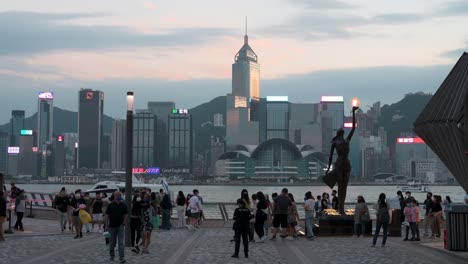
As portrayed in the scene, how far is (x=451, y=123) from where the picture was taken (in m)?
19.7

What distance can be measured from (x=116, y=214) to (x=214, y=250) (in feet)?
13.0

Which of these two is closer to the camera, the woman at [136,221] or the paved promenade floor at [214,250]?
the paved promenade floor at [214,250]

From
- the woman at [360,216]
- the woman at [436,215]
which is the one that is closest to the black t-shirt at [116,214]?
the woman at [360,216]

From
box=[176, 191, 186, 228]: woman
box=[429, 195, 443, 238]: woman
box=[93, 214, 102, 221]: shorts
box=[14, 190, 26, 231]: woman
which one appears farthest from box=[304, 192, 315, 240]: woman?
box=[14, 190, 26, 231]: woman

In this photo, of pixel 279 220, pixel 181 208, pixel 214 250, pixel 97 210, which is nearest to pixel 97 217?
pixel 97 210

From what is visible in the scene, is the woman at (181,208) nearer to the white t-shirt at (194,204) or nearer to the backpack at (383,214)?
the white t-shirt at (194,204)

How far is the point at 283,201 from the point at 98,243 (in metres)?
6.14

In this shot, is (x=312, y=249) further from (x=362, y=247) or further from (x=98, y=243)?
(x=98, y=243)

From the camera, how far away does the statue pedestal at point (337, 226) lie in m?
27.2

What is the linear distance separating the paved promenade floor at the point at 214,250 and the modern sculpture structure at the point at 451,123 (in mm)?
2380

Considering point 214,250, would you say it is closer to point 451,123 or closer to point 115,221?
point 115,221

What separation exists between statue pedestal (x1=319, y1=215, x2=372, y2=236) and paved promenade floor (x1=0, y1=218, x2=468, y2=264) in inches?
46.3

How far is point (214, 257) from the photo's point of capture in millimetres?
18609

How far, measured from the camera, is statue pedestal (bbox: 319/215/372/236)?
2717 cm
